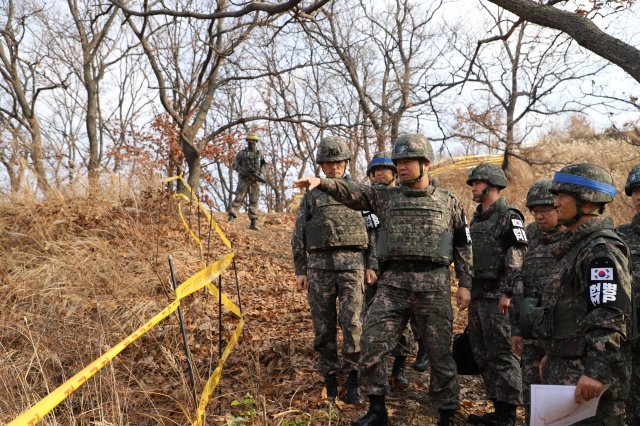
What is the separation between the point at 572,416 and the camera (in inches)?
97.9

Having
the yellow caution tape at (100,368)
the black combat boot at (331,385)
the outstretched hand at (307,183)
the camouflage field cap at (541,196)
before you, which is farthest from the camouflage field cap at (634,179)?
the yellow caution tape at (100,368)

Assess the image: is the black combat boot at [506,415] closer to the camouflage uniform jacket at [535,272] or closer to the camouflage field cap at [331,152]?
the camouflage uniform jacket at [535,272]

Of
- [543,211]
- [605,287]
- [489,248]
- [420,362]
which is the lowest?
[420,362]

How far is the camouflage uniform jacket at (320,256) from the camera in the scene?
4391mm

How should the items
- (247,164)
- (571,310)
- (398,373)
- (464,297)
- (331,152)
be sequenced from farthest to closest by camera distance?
(247,164)
(398,373)
(331,152)
(464,297)
(571,310)

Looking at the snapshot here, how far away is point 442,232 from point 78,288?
4.72 m

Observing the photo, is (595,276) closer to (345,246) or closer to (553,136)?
(345,246)

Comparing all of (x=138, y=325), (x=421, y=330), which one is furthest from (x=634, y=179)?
(x=138, y=325)

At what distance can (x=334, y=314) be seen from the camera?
444cm

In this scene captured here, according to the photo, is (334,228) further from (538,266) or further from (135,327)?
(135,327)

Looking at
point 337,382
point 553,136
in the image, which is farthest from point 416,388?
point 553,136

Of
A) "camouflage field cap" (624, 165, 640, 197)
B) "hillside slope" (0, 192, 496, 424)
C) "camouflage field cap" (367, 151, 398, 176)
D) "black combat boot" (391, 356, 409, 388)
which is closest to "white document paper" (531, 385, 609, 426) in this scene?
"hillside slope" (0, 192, 496, 424)

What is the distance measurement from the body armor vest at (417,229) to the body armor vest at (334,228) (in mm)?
649

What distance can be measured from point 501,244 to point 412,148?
4.49ft
